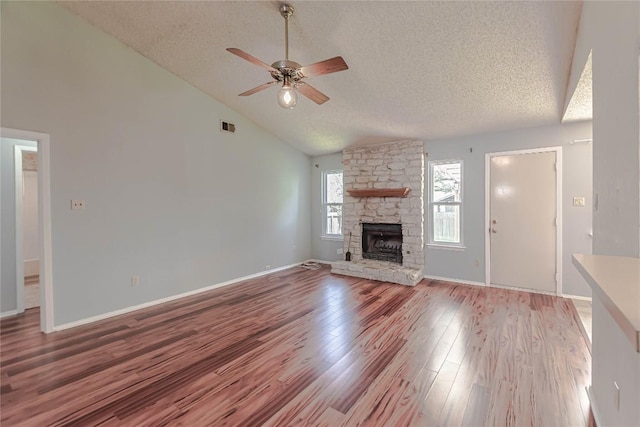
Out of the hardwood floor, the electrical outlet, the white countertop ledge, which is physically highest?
the electrical outlet

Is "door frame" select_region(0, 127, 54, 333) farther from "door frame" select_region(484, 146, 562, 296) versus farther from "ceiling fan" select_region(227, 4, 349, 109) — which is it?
"door frame" select_region(484, 146, 562, 296)

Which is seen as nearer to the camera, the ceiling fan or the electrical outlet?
Answer: the ceiling fan

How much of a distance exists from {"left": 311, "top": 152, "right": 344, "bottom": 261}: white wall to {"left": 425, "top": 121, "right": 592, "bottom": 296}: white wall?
2058mm

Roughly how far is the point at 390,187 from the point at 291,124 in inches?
85.4

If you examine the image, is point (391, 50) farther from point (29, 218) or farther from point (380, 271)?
point (29, 218)

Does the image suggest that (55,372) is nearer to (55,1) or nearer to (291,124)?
(55,1)

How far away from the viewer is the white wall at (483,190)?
390 cm

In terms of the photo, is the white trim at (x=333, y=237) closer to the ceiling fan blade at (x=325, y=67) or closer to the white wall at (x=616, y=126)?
the ceiling fan blade at (x=325, y=67)

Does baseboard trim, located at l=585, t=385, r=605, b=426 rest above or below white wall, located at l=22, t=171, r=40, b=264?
below

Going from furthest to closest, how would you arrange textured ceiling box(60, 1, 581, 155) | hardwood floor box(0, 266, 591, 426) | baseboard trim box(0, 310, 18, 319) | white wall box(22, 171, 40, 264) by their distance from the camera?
white wall box(22, 171, 40, 264), baseboard trim box(0, 310, 18, 319), textured ceiling box(60, 1, 581, 155), hardwood floor box(0, 266, 591, 426)

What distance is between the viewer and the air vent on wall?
15.5 ft

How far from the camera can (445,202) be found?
498 cm

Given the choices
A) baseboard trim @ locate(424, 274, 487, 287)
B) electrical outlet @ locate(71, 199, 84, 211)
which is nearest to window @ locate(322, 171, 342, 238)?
baseboard trim @ locate(424, 274, 487, 287)

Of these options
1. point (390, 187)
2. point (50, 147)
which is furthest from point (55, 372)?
point (390, 187)
